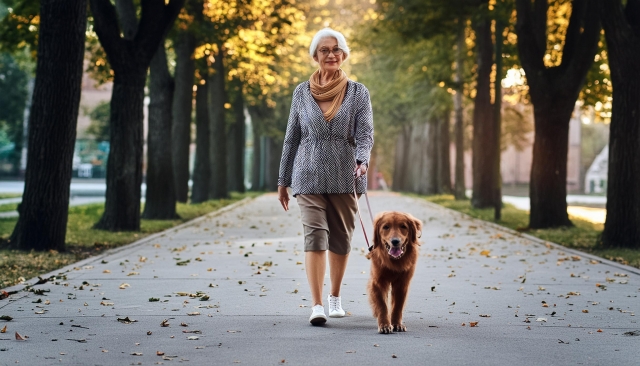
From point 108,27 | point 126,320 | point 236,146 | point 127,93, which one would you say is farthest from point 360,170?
point 236,146

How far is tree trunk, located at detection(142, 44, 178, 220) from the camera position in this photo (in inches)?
896

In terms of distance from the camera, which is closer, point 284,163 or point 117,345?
point 117,345

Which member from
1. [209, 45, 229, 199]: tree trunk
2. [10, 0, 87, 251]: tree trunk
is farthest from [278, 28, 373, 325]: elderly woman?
[209, 45, 229, 199]: tree trunk

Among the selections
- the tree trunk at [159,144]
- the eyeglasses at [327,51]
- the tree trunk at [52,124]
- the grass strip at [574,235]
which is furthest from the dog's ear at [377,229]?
the tree trunk at [159,144]

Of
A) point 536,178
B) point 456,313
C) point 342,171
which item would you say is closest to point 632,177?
point 536,178

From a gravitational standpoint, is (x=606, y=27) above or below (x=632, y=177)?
above

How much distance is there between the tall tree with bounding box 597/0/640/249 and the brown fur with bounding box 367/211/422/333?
8943mm

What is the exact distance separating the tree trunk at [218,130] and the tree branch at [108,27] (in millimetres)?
17871

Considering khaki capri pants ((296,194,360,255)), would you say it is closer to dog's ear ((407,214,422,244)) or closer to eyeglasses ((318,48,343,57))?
dog's ear ((407,214,422,244))

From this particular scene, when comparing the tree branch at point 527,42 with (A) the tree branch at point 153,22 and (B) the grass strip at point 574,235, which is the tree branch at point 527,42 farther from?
(A) the tree branch at point 153,22

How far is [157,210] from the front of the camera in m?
23.1

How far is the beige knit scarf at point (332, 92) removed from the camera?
312 inches

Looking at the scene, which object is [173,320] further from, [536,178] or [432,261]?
[536,178]

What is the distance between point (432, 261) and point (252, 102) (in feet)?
115
